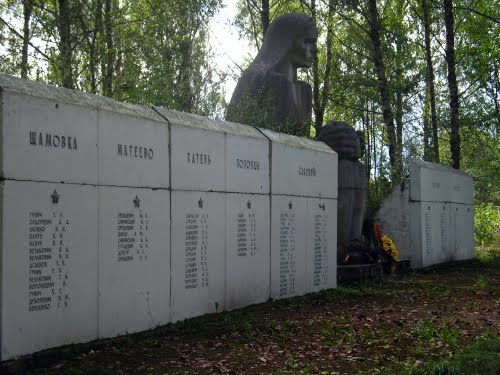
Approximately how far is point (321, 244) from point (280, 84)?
3686 mm

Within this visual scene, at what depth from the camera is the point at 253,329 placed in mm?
7672

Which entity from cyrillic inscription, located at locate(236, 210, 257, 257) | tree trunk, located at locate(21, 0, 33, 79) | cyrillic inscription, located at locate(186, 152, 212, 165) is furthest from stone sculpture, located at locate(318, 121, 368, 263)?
tree trunk, located at locate(21, 0, 33, 79)

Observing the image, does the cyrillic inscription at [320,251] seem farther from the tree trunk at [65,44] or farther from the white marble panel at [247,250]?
the tree trunk at [65,44]

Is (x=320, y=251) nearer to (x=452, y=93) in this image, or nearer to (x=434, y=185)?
(x=434, y=185)

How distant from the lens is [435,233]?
1656 cm

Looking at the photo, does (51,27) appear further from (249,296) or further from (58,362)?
(58,362)

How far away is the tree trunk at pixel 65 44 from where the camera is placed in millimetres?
16812

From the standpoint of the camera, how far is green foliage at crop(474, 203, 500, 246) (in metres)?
24.6

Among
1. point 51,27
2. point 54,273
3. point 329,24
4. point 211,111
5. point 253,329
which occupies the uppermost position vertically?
point 329,24

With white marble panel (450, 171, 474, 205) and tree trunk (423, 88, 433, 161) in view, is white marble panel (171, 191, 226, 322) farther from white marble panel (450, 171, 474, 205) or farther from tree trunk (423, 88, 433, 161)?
tree trunk (423, 88, 433, 161)

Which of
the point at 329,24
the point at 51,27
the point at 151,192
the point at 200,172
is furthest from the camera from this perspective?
the point at 329,24

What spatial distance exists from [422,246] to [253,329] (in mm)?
8704

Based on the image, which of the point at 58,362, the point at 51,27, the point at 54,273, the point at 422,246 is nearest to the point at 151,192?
the point at 54,273

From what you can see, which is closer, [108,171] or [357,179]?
[108,171]
